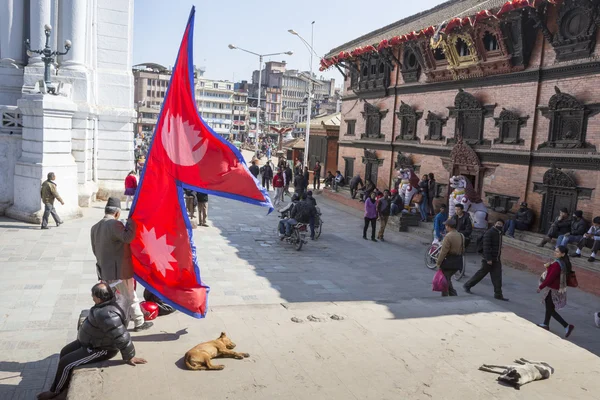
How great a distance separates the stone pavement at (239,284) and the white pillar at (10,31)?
6014mm

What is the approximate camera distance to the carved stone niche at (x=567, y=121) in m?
14.5

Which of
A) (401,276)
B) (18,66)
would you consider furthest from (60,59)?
(401,276)

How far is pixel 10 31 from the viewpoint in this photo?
19.0 m

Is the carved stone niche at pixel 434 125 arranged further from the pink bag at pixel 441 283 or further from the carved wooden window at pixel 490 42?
the pink bag at pixel 441 283

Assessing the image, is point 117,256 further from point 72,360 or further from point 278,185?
point 278,185

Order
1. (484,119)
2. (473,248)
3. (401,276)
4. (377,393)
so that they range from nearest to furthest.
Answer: (377,393)
(401,276)
(473,248)
(484,119)

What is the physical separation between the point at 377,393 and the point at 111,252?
3.71 metres

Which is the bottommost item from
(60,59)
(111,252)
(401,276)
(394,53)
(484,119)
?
(401,276)

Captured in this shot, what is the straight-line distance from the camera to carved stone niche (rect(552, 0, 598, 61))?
14.2 metres

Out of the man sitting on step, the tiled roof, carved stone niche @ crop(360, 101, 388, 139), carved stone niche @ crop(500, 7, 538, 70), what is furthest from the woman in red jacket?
carved stone niche @ crop(360, 101, 388, 139)

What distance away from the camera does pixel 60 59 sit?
1956 centimetres

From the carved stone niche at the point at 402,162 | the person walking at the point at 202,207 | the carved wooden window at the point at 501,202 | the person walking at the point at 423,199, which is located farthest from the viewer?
the carved stone niche at the point at 402,162

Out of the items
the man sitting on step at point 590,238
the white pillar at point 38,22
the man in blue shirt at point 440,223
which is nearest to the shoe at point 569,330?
the man sitting on step at point 590,238

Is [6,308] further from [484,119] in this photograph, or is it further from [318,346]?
[484,119]
